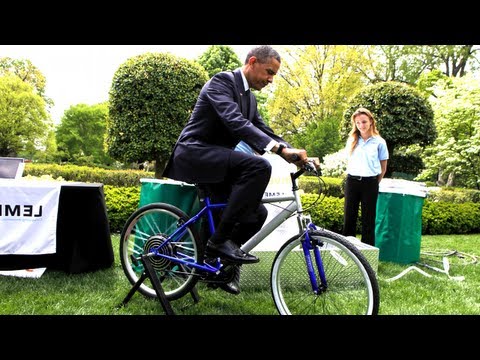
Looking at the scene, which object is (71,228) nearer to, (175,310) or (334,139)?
(175,310)

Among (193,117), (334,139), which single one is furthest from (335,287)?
(334,139)

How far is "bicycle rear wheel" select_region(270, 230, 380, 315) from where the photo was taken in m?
2.38

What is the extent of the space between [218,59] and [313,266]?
13.2 meters

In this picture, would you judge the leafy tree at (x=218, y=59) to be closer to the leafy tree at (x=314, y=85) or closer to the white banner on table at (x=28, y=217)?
the leafy tree at (x=314, y=85)

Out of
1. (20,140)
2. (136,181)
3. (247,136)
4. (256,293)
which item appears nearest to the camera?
(247,136)

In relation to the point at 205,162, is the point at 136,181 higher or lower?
lower

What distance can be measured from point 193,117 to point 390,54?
2948cm

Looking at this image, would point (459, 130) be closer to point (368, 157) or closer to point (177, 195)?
point (368, 157)

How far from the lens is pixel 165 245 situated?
9.80ft

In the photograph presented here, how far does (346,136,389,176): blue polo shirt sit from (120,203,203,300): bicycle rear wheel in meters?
2.42

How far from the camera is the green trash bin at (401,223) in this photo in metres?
4.88

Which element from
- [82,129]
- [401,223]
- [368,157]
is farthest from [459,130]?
[82,129]

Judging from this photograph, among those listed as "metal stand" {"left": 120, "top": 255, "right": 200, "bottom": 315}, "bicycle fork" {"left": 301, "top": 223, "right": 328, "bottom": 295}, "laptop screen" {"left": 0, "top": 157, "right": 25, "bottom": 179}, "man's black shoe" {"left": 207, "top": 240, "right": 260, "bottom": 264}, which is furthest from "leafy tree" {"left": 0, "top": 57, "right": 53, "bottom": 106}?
"bicycle fork" {"left": 301, "top": 223, "right": 328, "bottom": 295}

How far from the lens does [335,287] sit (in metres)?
2.64
